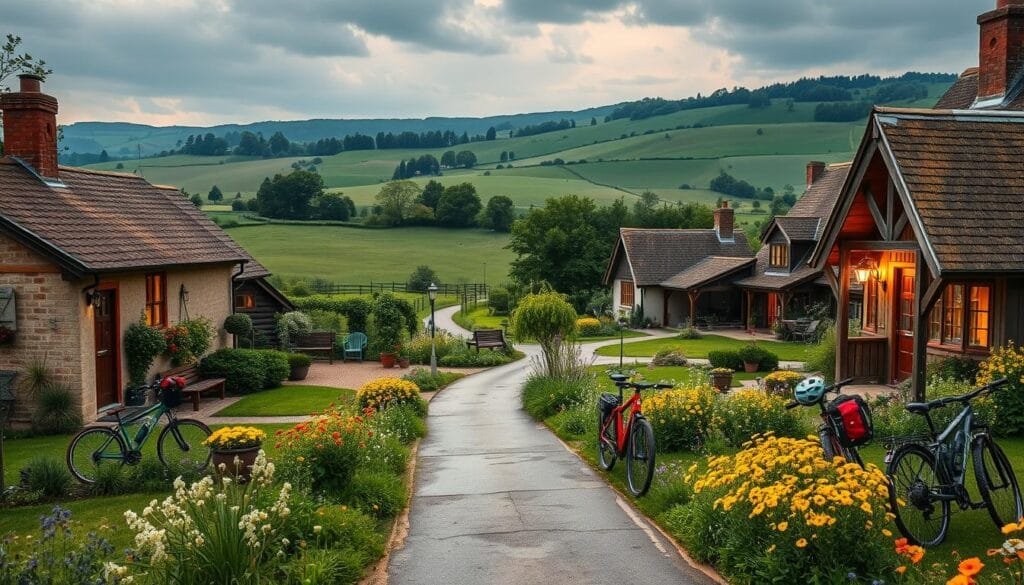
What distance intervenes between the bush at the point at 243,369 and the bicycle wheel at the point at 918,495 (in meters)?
18.6

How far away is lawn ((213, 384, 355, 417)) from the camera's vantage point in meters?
19.5

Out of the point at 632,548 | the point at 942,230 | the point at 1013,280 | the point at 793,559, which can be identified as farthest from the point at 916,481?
the point at 1013,280

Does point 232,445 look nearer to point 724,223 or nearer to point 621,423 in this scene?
point 621,423

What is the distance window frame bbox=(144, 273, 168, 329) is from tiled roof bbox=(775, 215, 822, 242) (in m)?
27.9

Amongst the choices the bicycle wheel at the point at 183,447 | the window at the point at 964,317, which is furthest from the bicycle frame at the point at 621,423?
the window at the point at 964,317

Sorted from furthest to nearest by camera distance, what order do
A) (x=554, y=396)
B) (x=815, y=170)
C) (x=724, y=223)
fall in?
(x=724, y=223)
(x=815, y=170)
(x=554, y=396)

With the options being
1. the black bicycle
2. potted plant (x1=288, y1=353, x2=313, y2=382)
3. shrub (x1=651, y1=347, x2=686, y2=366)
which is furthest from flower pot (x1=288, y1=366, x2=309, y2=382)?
the black bicycle

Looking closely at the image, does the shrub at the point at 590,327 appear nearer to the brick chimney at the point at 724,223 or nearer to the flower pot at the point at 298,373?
the brick chimney at the point at 724,223

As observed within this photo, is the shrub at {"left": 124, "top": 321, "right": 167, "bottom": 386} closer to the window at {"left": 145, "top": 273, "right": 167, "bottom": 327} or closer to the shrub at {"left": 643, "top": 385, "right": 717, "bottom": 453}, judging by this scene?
the window at {"left": 145, "top": 273, "right": 167, "bottom": 327}

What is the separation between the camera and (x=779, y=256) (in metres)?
41.2

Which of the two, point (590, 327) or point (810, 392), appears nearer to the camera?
point (810, 392)

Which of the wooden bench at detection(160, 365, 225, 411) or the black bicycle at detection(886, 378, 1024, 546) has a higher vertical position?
the black bicycle at detection(886, 378, 1024, 546)

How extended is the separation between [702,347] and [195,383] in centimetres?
2029

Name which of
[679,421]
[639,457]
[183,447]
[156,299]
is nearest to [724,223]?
[156,299]
